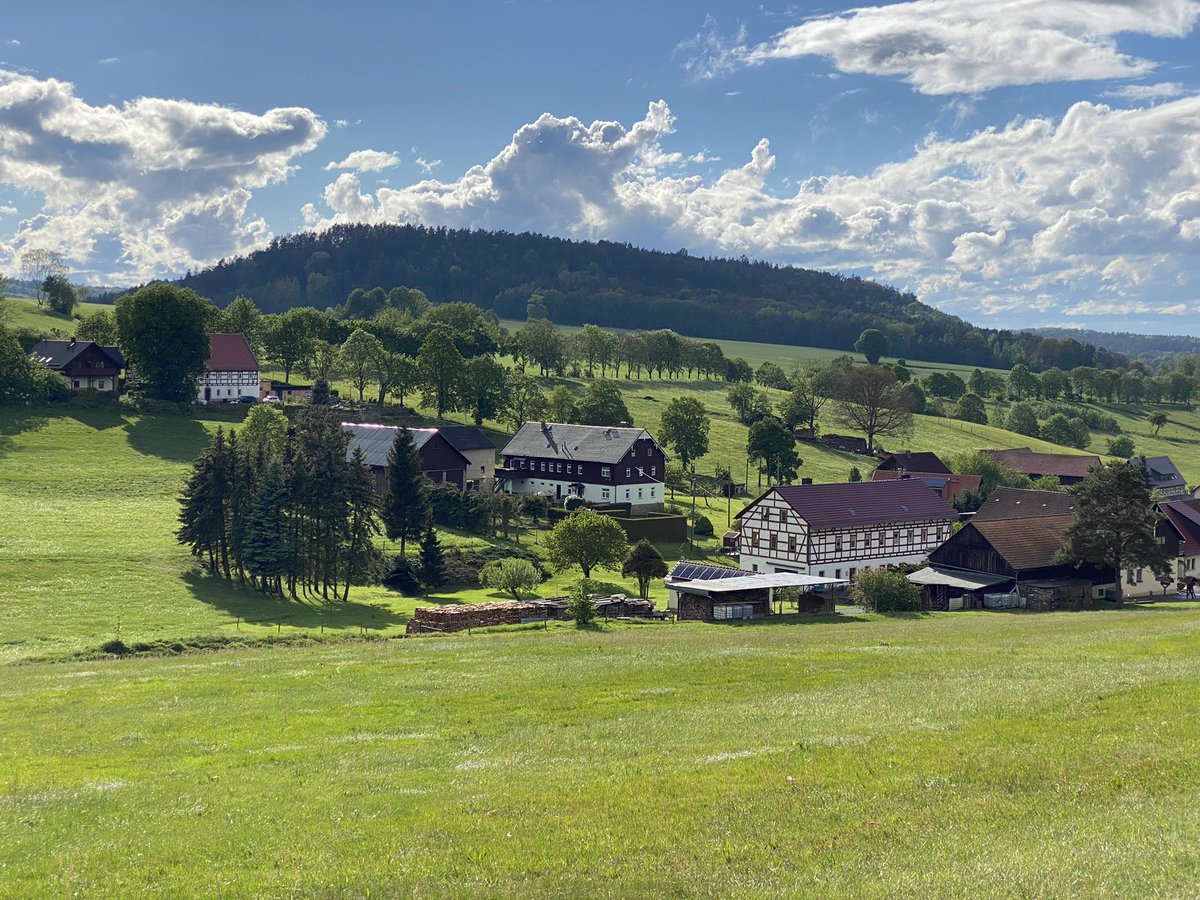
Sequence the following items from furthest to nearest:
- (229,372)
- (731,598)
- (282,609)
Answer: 1. (229,372)
2. (282,609)
3. (731,598)

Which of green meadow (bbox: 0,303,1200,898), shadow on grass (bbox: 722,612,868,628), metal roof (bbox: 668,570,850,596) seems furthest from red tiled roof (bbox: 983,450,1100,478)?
green meadow (bbox: 0,303,1200,898)

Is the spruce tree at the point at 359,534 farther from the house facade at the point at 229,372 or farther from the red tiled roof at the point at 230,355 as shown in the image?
the red tiled roof at the point at 230,355

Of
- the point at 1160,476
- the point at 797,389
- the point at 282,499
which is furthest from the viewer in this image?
the point at 797,389

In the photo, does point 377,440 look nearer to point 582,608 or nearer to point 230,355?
point 230,355

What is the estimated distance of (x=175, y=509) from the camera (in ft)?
281

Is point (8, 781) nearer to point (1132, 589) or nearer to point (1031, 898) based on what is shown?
point (1031, 898)

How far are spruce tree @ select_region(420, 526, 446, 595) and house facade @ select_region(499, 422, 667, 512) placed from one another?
3529 centimetres

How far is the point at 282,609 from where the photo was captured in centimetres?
6169

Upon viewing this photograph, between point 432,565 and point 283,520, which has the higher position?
point 283,520

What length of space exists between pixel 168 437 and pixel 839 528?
71.3 m

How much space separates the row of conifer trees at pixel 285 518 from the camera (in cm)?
6669

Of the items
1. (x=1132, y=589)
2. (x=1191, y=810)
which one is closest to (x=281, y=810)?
(x=1191, y=810)

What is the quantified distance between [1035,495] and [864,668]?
6461 centimetres

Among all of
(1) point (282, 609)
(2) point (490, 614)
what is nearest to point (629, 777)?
(2) point (490, 614)
